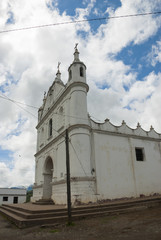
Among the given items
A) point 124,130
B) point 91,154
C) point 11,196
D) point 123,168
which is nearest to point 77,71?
point 124,130

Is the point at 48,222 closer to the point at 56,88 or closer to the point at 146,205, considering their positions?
the point at 146,205

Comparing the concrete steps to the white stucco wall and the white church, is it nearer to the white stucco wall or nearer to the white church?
the white church

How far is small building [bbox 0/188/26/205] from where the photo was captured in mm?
42350

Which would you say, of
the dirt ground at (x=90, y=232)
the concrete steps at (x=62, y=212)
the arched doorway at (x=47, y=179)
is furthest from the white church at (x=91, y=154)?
the dirt ground at (x=90, y=232)

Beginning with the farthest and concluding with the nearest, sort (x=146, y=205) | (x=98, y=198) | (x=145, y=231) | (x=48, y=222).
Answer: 1. (x=98, y=198)
2. (x=146, y=205)
3. (x=48, y=222)
4. (x=145, y=231)

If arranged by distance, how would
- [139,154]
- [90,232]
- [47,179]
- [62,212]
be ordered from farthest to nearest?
[47,179] → [139,154] → [62,212] → [90,232]

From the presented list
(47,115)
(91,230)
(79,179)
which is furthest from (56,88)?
(91,230)

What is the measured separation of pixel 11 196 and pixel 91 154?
35309mm

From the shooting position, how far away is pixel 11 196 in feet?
142

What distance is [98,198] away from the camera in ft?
46.2

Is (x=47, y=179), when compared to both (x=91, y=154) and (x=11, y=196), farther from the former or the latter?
(x=11, y=196)

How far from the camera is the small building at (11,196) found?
42.3 m

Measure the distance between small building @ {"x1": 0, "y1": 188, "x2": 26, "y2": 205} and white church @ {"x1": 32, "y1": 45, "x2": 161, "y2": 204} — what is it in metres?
26.0

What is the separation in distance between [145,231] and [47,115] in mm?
17172
